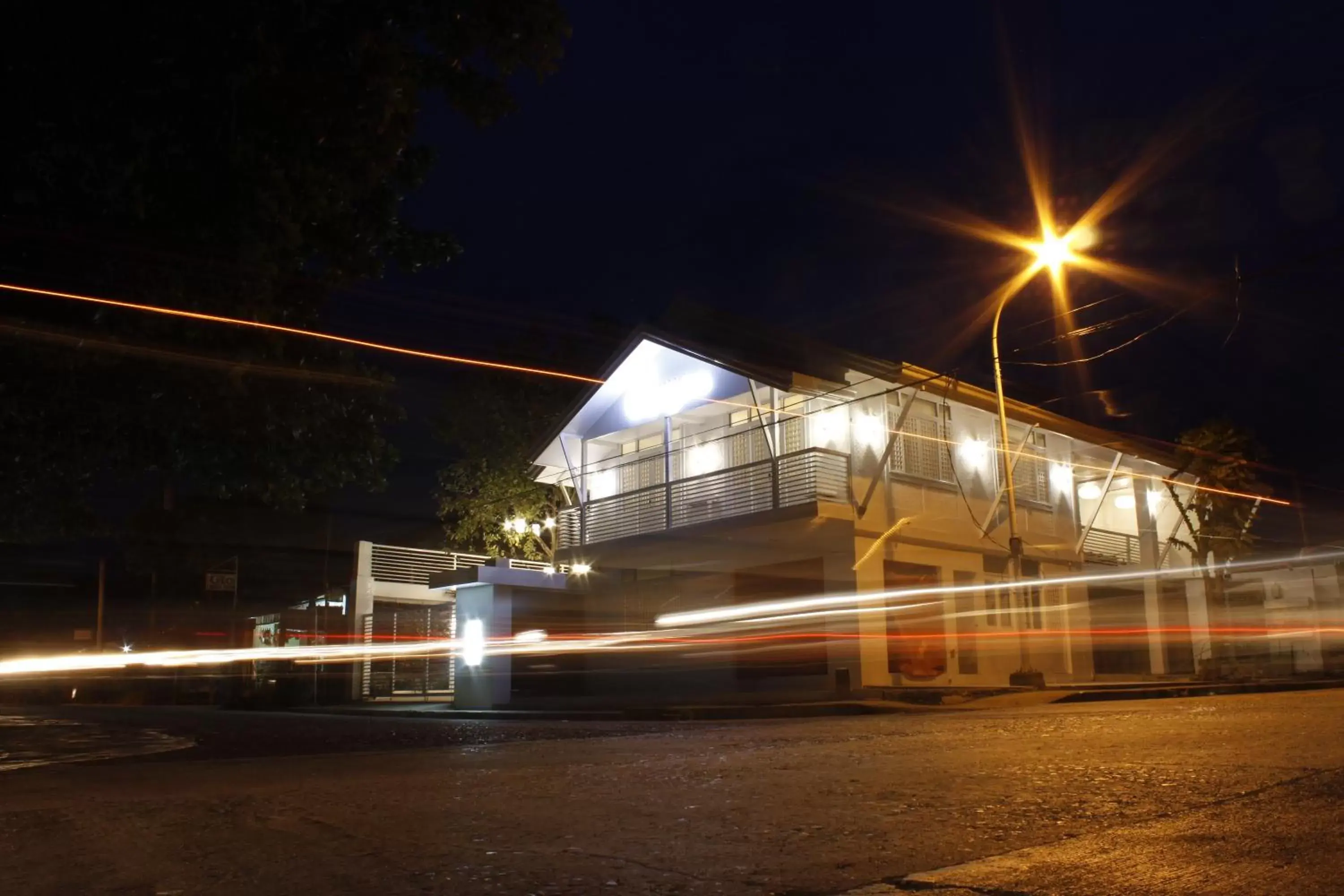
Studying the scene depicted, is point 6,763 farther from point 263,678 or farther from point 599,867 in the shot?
point 263,678

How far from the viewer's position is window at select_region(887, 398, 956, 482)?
24203 millimetres

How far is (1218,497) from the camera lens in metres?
31.1

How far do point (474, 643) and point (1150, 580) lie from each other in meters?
19.2

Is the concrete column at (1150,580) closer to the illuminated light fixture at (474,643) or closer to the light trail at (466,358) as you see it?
the light trail at (466,358)

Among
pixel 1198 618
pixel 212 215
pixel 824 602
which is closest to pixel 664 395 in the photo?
pixel 824 602

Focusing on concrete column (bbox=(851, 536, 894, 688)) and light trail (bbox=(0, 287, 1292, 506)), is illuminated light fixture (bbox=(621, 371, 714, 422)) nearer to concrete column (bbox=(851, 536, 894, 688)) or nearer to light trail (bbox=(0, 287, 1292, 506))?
light trail (bbox=(0, 287, 1292, 506))

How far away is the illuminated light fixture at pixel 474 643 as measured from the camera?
25.9 meters

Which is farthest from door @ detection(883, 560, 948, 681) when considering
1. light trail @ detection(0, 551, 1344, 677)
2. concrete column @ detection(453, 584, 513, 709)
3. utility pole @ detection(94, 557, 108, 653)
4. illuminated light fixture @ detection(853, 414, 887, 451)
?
utility pole @ detection(94, 557, 108, 653)

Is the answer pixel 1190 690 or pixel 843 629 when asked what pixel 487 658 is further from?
pixel 1190 690

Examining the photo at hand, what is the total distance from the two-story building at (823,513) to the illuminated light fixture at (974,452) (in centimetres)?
5

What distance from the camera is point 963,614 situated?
2455cm

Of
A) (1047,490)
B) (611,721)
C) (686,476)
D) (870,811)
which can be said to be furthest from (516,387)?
(870,811)

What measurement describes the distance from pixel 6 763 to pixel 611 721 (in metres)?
8.29

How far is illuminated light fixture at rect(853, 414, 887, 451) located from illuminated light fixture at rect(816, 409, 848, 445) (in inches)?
14.2
